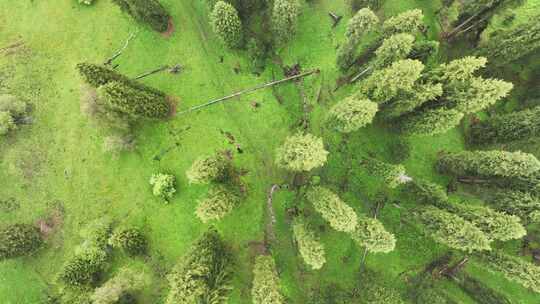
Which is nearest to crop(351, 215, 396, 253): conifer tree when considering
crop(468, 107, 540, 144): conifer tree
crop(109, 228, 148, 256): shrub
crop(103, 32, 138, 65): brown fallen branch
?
crop(468, 107, 540, 144): conifer tree

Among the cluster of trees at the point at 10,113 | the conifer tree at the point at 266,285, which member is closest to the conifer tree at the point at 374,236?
the conifer tree at the point at 266,285

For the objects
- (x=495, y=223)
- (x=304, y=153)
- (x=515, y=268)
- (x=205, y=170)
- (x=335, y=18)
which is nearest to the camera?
(x=304, y=153)

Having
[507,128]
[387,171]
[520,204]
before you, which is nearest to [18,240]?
[387,171]

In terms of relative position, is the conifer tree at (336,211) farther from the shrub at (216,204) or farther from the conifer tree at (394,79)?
the conifer tree at (394,79)

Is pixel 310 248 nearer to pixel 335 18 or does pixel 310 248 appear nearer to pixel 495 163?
pixel 495 163

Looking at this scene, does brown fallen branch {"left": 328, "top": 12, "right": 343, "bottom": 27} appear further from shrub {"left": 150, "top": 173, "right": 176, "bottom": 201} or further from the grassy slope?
shrub {"left": 150, "top": 173, "right": 176, "bottom": 201}

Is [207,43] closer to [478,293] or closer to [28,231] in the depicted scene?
[28,231]
